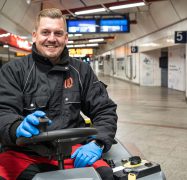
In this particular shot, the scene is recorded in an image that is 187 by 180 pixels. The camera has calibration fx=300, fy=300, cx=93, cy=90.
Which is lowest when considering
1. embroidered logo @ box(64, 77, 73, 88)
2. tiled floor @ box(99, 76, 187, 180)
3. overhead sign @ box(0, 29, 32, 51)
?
tiled floor @ box(99, 76, 187, 180)

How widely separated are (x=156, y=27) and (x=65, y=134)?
12414 millimetres

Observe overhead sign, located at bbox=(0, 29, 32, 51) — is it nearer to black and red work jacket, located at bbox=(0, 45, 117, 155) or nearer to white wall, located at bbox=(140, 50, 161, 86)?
black and red work jacket, located at bbox=(0, 45, 117, 155)

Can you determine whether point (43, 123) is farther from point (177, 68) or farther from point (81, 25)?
point (177, 68)

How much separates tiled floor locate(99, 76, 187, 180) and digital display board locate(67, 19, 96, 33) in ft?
13.1

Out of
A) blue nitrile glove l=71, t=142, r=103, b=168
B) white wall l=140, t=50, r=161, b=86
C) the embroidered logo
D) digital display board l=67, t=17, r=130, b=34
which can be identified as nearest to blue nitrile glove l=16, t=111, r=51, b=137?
blue nitrile glove l=71, t=142, r=103, b=168

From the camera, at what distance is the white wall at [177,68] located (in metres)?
12.6

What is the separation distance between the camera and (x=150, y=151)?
4.34m

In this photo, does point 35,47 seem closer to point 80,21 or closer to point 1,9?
point 1,9

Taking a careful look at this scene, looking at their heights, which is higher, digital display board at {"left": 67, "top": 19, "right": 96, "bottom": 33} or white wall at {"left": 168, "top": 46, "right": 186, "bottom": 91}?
digital display board at {"left": 67, "top": 19, "right": 96, "bottom": 33}

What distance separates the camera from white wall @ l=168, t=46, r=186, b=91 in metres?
12.6

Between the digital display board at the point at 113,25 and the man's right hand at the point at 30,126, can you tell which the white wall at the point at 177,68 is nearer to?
the digital display board at the point at 113,25

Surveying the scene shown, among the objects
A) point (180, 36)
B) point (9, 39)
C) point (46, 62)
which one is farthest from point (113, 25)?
point (46, 62)

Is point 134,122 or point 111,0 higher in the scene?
point 111,0

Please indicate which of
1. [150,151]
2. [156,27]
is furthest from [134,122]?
[156,27]
